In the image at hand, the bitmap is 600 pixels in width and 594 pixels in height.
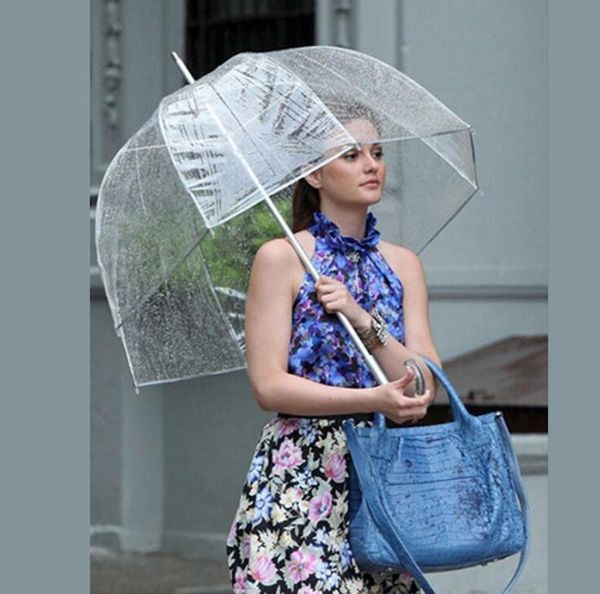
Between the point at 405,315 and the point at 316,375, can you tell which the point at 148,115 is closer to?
the point at 405,315

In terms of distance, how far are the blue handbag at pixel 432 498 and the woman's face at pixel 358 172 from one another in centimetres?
49

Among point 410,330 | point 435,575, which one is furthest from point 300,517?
point 435,575

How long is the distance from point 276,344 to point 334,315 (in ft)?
0.57

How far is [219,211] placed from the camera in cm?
510

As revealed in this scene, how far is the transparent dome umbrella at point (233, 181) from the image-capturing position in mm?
5188

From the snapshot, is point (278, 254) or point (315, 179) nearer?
point (278, 254)

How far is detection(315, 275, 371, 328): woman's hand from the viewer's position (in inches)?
203

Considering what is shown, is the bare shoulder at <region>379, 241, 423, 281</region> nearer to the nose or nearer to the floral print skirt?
the nose

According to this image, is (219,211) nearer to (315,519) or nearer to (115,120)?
(315,519)

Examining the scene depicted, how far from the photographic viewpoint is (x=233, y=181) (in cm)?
518

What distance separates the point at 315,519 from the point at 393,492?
261 millimetres

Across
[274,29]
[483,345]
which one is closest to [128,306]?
[483,345]

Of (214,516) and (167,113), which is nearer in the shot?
(167,113)

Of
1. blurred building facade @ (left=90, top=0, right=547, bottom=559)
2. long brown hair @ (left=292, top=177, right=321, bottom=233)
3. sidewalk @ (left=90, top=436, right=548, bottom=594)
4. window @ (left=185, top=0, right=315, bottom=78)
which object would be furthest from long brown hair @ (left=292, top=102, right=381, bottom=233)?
window @ (left=185, top=0, right=315, bottom=78)
